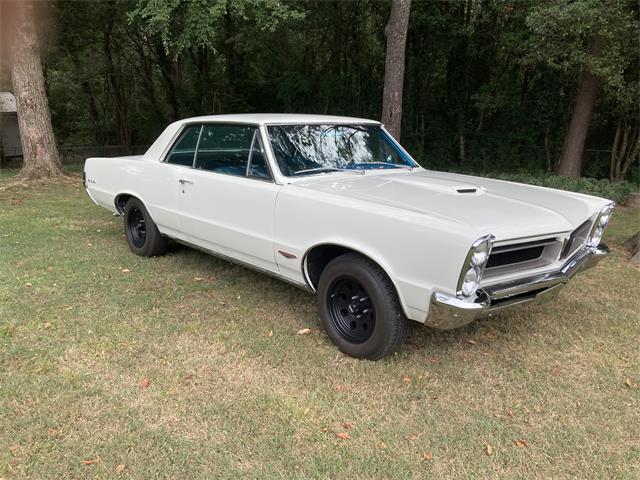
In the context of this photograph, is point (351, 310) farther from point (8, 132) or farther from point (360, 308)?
point (8, 132)

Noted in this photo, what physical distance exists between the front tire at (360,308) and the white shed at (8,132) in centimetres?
1875

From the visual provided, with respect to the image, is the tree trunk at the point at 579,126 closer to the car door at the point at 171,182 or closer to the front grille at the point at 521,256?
the front grille at the point at 521,256

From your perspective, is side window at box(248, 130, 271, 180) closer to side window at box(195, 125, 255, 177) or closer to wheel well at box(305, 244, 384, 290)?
side window at box(195, 125, 255, 177)

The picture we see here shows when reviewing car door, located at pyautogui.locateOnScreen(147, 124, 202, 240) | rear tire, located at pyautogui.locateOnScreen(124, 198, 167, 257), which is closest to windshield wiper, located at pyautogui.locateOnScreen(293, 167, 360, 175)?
car door, located at pyautogui.locateOnScreen(147, 124, 202, 240)

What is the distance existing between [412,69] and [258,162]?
1278 centimetres

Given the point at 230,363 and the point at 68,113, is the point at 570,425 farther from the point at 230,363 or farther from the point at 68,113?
the point at 68,113

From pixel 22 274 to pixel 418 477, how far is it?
4332 mm

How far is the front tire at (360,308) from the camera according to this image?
3.29m

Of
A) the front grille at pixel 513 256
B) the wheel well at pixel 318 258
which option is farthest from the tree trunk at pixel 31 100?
the front grille at pixel 513 256

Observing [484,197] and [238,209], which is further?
[238,209]

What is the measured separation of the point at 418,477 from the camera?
8.25 feet

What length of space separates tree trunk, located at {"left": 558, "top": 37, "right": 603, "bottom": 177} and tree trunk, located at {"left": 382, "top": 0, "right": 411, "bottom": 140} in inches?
185

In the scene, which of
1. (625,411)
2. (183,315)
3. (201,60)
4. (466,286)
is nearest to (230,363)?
(183,315)

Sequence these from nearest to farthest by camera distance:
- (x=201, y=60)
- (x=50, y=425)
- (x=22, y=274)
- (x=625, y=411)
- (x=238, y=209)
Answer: (x=50, y=425) → (x=625, y=411) → (x=238, y=209) → (x=22, y=274) → (x=201, y=60)
